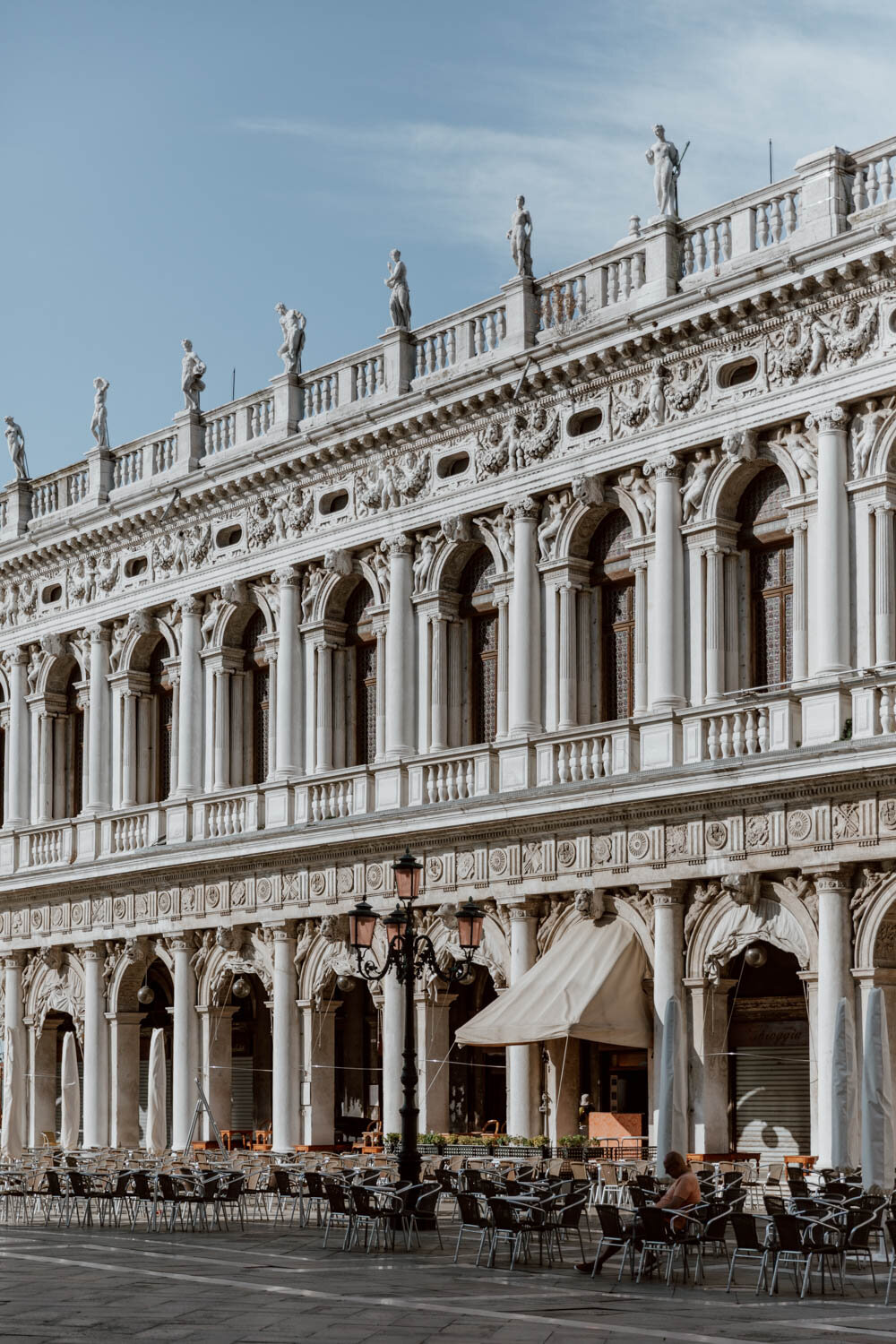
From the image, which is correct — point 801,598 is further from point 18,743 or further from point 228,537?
point 18,743

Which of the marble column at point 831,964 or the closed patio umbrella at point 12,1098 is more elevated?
the marble column at point 831,964

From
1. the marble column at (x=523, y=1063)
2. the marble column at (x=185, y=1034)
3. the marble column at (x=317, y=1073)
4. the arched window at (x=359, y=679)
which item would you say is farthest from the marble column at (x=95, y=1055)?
the marble column at (x=523, y=1063)

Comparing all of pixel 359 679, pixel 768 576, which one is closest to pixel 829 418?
pixel 768 576

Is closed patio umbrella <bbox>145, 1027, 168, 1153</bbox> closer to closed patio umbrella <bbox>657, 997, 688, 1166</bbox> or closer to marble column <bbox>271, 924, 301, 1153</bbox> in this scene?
marble column <bbox>271, 924, 301, 1153</bbox>

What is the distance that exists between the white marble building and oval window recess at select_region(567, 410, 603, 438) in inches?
1.5

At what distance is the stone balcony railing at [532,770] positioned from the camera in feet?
80.5

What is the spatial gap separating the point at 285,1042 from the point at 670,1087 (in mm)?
8960

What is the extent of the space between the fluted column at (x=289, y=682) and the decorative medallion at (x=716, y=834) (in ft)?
28.8

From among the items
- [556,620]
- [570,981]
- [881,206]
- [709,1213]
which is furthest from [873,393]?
[709,1213]

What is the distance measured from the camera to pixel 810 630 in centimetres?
2531

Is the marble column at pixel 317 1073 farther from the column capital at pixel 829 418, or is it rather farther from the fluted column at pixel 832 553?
the column capital at pixel 829 418

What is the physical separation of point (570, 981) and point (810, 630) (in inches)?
198

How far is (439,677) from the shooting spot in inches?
1200

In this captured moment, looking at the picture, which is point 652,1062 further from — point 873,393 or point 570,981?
point 873,393
